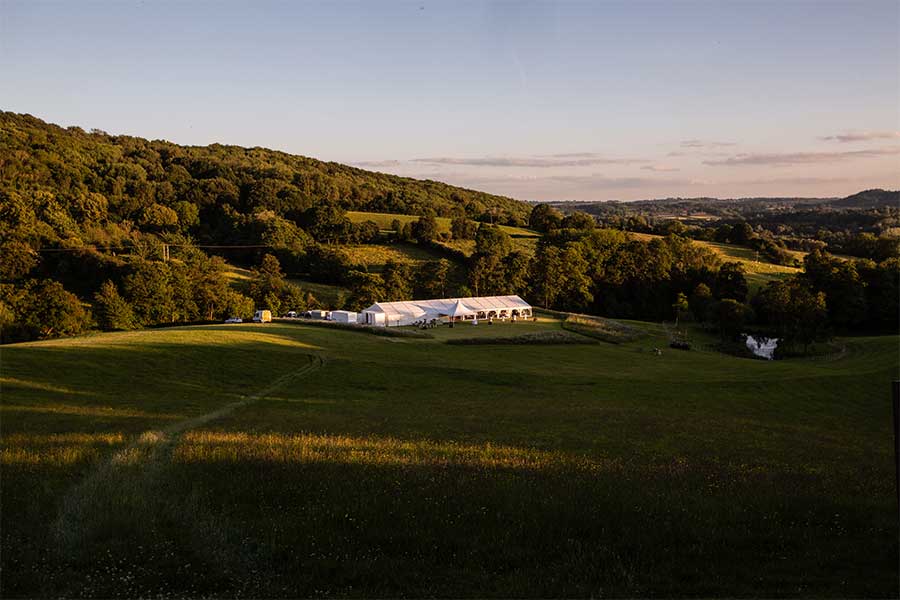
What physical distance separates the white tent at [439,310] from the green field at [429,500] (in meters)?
44.2

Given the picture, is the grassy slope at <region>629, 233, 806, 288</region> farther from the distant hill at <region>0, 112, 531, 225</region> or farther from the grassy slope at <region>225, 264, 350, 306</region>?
the grassy slope at <region>225, 264, 350, 306</region>

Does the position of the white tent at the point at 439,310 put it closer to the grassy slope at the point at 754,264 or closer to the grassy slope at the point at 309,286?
the grassy slope at the point at 309,286

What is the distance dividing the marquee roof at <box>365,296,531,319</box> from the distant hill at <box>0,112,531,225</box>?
6721 centimetres

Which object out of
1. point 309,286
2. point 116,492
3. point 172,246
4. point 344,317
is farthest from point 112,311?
point 116,492

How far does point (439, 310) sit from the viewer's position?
7325 cm

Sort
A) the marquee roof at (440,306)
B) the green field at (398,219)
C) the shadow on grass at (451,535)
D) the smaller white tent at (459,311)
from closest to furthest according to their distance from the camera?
the shadow on grass at (451,535)
the marquee roof at (440,306)
the smaller white tent at (459,311)
the green field at (398,219)

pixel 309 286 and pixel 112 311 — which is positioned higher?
pixel 309 286

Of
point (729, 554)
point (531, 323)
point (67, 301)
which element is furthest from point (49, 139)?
point (729, 554)

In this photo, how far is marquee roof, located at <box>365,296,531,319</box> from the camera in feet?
232

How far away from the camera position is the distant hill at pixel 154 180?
115m

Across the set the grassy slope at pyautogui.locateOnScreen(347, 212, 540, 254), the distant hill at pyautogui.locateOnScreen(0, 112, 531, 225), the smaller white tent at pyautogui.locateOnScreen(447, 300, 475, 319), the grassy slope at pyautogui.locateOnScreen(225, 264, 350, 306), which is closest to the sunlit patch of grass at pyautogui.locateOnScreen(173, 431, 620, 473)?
the smaller white tent at pyautogui.locateOnScreen(447, 300, 475, 319)

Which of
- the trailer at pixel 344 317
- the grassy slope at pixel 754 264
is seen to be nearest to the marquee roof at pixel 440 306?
the trailer at pixel 344 317

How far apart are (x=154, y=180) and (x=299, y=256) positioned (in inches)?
1983

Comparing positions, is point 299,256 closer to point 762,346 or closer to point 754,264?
point 762,346
